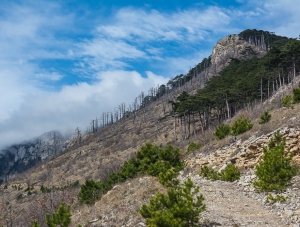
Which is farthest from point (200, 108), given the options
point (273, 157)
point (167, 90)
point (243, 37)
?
point (243, 37)

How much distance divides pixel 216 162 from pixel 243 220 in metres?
8.78

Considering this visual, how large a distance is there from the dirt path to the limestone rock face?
70.7 meters

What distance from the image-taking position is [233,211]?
839cm

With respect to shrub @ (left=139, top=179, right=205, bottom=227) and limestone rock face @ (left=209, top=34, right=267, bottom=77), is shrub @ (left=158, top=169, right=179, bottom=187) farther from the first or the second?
limestone rock face @ (left=209, top=34, right=267, bottom=77)

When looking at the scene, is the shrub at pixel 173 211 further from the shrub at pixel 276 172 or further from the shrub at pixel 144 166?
the shrub at pixel 144 166

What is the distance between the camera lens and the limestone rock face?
260ft

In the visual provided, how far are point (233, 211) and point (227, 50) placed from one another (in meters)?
83.5

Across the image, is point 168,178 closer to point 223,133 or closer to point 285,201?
point 285,201

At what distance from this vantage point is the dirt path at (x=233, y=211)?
7.29 metres

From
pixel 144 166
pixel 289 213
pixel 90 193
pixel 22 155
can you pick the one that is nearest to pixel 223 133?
pixel 144 166

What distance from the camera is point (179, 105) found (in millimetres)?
40594

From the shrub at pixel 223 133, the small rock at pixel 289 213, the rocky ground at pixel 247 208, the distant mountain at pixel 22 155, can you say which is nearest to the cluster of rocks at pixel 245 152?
the shrub at pixel 223 133

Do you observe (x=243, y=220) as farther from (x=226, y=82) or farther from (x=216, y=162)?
(x=226, y=82)

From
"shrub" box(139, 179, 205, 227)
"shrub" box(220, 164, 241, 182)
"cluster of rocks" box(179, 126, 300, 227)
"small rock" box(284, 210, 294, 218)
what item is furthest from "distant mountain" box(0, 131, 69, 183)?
"small rock" box(284, 210, 294, 218)
